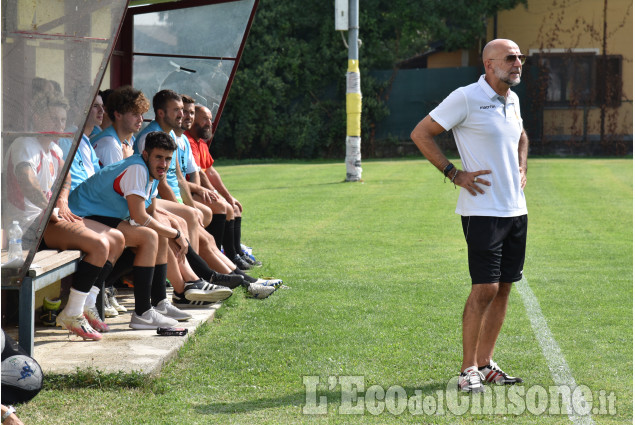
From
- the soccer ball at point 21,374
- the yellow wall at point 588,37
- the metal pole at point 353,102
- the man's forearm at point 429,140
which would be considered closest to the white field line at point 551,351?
the man's forearm at point 429,140

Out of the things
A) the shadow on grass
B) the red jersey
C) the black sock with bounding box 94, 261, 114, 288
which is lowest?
the shadow on grass

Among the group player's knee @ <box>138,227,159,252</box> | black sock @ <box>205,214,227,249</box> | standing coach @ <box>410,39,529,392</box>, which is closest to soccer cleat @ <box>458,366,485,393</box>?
standing coach @ <box>410,39,529,392</box>

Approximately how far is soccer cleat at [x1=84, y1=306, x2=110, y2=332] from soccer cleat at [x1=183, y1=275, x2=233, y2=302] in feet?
3.10

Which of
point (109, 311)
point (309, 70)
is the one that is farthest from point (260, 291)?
point (309, 70)

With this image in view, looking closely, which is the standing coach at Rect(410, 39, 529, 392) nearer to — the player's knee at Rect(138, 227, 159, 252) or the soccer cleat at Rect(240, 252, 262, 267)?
the player's knee at Rect(138, 227, 159, 252)

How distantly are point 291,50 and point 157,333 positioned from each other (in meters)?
27.9

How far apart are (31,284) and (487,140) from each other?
271 centimetres

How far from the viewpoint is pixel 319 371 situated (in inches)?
222

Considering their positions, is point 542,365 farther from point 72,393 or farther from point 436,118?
point 72,393

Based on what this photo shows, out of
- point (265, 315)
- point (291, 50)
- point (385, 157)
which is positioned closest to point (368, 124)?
point (385, 157)

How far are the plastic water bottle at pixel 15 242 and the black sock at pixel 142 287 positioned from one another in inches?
51.0

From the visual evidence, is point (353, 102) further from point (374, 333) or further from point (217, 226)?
point (374, 333)

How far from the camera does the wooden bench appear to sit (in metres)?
5.29

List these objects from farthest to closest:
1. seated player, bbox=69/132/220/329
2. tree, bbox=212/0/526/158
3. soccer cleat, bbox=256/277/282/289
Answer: tree, bbox=212/0/526/158
soccer cleat, bbox=256/277/282/289
seated player, bbox=69/132/220/329
